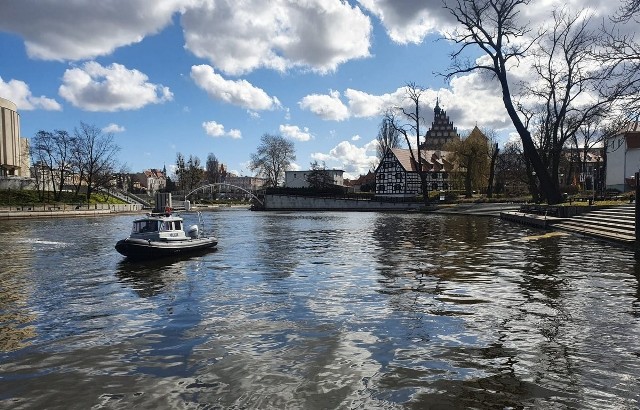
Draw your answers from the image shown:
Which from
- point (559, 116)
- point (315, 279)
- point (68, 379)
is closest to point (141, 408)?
point (68, 379)

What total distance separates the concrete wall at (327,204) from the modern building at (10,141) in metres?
52.9

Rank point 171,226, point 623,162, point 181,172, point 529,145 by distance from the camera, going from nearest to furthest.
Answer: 1. point 171,226
2. point 529,145
3. point 623,162
4. point 181,172

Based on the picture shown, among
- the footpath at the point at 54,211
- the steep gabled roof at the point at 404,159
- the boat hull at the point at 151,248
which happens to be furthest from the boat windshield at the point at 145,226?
the steep gabled roof at the point at 404,159

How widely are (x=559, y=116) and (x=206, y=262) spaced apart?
114 ft

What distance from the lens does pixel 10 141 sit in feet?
325

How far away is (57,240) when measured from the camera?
32.1 meters

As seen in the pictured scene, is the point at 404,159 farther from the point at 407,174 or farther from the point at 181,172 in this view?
the point at 181,172

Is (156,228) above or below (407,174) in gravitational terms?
below

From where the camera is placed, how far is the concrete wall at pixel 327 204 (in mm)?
82062

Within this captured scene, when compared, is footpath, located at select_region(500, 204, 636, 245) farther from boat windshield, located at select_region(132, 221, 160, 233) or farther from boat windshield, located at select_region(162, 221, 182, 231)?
boat windshield, located at select_region(132, 221, 160, 233)

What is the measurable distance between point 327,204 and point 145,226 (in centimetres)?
7711

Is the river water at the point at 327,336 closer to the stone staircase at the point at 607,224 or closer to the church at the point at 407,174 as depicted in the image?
the stone staircase at the point at 607,224

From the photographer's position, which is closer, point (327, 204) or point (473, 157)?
point (473, 157)

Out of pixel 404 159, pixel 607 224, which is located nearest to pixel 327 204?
pixel 404 159
